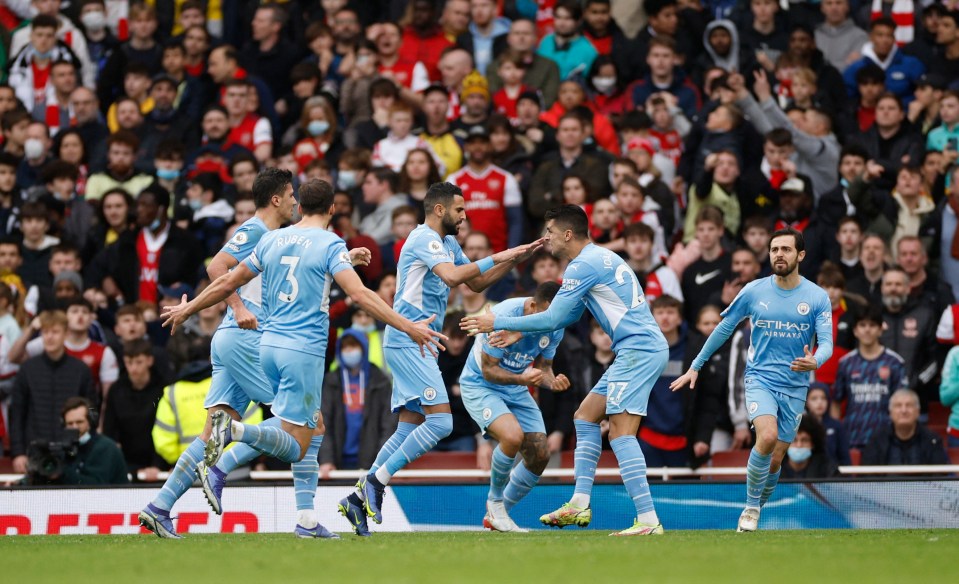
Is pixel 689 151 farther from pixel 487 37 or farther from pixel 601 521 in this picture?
pixel 601 521

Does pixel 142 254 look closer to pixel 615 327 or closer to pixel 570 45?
pixel 570 45

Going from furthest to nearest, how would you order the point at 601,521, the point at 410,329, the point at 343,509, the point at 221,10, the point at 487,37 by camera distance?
the point at 221,10, the point at 487,37, the point at 601,521, the point at 343,509, the point at 410,329

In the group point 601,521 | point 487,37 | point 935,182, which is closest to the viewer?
point 601,521

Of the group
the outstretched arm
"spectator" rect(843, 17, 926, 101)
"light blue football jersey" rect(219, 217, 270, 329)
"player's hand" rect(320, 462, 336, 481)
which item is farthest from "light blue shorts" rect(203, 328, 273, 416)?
"spectator" rect(843, 17, 926, 101)

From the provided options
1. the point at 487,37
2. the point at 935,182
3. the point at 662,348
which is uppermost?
the point at 487,37

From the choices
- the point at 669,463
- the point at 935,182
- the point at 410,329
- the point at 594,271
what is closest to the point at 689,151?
the point at 935,182

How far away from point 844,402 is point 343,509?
6.51 meters

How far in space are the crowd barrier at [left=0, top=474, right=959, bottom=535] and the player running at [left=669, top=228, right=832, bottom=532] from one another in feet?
4.18

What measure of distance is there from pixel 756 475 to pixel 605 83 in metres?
8.40

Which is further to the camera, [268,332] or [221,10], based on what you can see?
[221,10]

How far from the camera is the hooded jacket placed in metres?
16.8

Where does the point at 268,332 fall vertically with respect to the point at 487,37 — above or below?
below

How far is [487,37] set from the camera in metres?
21.5

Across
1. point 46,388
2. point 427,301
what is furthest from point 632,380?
point 46,388
